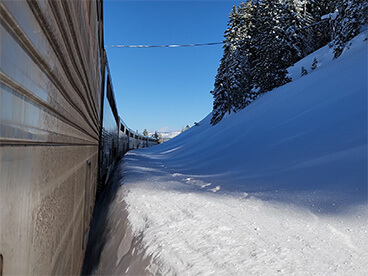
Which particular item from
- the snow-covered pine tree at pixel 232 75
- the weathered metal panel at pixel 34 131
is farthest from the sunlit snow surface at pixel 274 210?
the snow-covered pine tree at pixel 232 75

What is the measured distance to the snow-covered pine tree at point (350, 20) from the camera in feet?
37.1

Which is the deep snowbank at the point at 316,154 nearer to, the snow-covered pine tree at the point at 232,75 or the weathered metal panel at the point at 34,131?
the weathered metal panel at the point at 34,131

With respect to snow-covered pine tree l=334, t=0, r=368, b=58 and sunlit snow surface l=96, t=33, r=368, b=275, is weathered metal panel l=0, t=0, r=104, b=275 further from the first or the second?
snow-covered pine tree l=334, t=0, r=368, b=58

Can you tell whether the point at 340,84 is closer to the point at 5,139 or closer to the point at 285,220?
the point at 285,220

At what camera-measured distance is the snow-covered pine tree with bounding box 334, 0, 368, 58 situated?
11.3 meters

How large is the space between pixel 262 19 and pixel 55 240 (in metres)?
29.6

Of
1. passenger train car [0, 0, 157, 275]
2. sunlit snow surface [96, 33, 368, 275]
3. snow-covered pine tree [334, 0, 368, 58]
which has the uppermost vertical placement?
snow-covered pine tree [334, 0, 368, 58]

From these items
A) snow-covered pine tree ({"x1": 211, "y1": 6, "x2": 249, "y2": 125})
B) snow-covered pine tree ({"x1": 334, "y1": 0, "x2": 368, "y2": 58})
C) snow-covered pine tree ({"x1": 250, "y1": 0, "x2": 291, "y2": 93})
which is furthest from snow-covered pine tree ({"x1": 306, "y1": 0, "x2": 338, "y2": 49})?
snow-covered pine tree ({"x1": 334, "y1": 0, "x2": 368, "y2": 58})

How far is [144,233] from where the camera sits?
246 cm

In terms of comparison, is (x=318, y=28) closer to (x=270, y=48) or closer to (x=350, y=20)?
(x=270, y=48)

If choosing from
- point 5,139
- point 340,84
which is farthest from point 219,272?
point 340,84

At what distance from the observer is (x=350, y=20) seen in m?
12.0

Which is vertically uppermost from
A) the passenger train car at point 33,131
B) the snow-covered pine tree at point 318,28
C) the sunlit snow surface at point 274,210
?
the snow-covered pine tree at point 318,28

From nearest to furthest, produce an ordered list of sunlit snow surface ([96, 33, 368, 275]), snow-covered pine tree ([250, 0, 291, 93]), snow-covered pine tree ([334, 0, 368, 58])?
sunlit snow surface ([96, 33, 368, 275])
snow-covered pine tree ([334, 0, 368, 58])
snow-covered pine tree ([250, 0, 291, 93])
